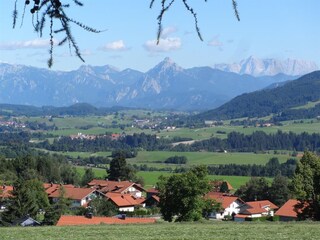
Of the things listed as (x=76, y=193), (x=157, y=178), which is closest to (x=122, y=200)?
(x=76, y=193)

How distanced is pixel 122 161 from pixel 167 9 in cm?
7140

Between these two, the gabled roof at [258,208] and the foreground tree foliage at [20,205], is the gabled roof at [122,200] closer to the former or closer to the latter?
the gabled roof at [258,208]

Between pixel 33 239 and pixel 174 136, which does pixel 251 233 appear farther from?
pixel 174 136

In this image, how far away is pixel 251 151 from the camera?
5645 inches

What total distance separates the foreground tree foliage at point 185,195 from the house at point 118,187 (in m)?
27.0

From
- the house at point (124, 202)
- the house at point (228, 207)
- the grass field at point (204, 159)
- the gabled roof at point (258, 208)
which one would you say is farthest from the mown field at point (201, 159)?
the gabled roof at point (258, 208)

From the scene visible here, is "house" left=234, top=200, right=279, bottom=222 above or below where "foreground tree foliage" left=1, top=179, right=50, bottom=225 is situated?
below

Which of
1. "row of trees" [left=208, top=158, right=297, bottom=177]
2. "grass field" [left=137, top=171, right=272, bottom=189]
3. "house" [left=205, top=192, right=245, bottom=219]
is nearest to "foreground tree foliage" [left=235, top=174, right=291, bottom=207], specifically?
"house" [left=205, top=192, right=245, bottom=219]

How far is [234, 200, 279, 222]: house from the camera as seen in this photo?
168ft

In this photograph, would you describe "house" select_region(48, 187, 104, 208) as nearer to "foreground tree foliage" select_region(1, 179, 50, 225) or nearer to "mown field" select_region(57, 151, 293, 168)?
"foreground tree foliage" select_region(1, 179, 50, 225)

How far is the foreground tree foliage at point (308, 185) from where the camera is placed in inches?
1284

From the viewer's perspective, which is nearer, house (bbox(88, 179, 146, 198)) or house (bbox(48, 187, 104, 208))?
house (bbox(48, 187, 104, 208))

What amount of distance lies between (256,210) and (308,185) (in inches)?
784

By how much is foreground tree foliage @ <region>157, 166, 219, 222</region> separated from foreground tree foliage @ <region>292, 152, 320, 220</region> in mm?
6345
